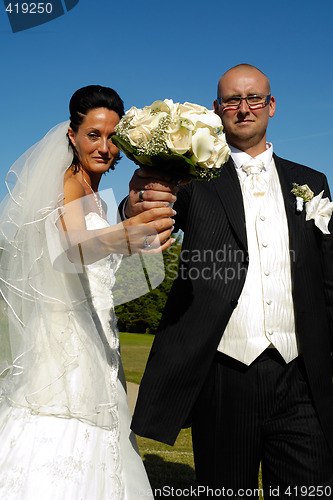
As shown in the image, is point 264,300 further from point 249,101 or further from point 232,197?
point 249,101

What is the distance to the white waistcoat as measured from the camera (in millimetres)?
3078

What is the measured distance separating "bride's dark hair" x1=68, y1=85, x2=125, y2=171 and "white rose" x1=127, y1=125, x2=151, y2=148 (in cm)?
87

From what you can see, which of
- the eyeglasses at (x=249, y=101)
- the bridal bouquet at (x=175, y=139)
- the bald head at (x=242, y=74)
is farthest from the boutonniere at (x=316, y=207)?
the bridal bouquet at (x=175, y=139)

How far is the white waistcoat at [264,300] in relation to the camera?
3078 mm

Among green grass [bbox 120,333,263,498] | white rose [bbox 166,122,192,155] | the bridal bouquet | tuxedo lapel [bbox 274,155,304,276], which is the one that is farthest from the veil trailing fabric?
green grass [bbox 120,333,263,498]

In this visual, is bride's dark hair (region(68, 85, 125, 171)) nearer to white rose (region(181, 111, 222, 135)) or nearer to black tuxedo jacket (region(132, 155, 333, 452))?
black tuxedo jacket (region(132, 155, 333, 452))

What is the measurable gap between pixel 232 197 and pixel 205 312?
0.75 meters

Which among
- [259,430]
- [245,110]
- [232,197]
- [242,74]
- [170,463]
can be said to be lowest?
[170,463]

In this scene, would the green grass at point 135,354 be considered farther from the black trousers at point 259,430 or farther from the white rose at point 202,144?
the white rose at point 202,144

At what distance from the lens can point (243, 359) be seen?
120 inches

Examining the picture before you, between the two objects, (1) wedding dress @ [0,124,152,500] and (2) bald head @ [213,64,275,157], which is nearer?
(1) wedding dress @ [0,124,152,500]

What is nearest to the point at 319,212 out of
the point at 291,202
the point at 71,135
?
the point at 291,202

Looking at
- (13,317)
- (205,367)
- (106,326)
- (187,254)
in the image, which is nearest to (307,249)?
(187,254)

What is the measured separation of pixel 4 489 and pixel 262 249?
6.47 ft
